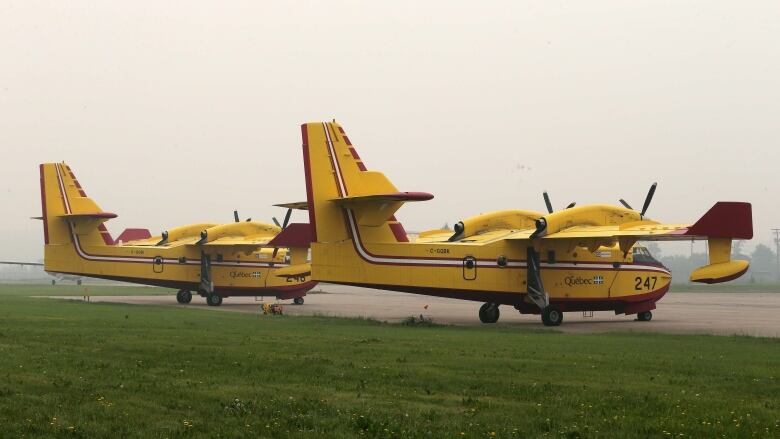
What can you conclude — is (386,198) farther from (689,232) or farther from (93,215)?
(93,215)

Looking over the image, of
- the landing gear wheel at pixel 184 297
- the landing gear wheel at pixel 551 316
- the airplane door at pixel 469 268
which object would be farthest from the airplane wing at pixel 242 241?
the landing gear wheel at pixel 551 316

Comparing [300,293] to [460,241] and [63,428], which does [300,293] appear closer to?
[460,241]

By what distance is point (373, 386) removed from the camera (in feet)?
49.7

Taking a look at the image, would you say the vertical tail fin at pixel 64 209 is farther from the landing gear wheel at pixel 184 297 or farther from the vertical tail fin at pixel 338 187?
the vertical tail fin at pixel 338 187

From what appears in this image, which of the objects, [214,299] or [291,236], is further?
[214,299]

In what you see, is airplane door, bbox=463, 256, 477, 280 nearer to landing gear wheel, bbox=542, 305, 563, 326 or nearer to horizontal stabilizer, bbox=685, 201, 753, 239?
landing gear wheel, bbox=542, 305, 563, 326

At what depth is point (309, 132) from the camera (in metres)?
32.8

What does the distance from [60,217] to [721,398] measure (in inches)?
1613

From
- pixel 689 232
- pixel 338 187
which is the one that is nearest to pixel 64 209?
pixel 338 187

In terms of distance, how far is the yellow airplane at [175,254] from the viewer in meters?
48.5

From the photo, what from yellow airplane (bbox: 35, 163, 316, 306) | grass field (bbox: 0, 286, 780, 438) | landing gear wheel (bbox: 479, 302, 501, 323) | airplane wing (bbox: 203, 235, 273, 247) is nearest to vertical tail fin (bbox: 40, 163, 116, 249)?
yellow airplane (bbox: 35, 163, 316, 306)

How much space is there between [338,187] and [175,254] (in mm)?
20830

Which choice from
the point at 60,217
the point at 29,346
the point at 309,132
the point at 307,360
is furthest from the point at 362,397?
the point at 60,217

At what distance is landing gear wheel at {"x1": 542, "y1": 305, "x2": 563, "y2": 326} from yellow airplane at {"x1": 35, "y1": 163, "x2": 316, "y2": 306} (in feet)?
54.9
